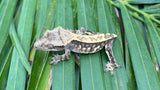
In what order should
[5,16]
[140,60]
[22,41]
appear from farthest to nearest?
[5,16], [22,41], [140,60]

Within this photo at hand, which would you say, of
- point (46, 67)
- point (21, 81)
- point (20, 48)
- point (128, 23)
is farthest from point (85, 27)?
point (21, 81)

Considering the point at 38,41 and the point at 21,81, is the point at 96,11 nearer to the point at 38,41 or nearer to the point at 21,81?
the point at 38,41

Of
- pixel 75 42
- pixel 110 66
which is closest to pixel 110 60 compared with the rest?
pixel 110 66

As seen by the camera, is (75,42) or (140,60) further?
(75,42)

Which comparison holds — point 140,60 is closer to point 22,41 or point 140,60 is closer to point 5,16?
point 22,41

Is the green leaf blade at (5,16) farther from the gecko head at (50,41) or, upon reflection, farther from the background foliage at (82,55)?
the gecko head at (50,41)

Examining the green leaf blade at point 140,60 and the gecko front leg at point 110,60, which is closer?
the green leaf blade at point 140,60

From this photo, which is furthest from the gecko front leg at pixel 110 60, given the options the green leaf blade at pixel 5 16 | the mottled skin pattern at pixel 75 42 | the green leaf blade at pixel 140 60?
the green leaf blade at pixel 5 16
